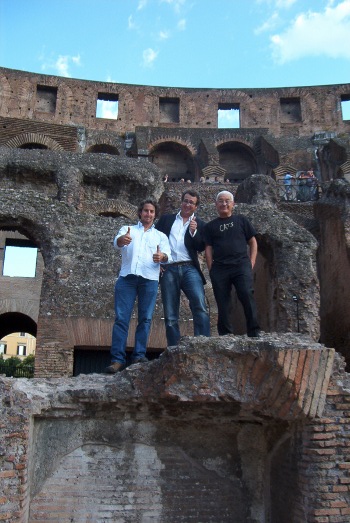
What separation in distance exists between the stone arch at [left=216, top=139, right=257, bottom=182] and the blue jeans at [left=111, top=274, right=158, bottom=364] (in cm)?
2254

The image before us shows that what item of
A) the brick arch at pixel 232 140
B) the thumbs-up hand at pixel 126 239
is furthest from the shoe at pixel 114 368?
the brick arch at pixel 232 140

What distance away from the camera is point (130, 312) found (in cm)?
480

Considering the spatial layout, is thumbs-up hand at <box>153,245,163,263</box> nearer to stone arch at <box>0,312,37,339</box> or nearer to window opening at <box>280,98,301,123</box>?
stone arch at <box>0,312,37,339</box>

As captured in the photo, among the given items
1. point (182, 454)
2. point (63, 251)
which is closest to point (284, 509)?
point (182, 454)

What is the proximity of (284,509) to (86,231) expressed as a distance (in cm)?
568

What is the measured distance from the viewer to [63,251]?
27.2 feet

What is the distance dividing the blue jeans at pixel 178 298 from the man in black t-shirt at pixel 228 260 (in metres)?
0.16

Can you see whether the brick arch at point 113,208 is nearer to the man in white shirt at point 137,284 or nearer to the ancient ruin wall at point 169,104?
the man in white shirt at point 137,284

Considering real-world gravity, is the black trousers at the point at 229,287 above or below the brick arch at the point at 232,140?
below

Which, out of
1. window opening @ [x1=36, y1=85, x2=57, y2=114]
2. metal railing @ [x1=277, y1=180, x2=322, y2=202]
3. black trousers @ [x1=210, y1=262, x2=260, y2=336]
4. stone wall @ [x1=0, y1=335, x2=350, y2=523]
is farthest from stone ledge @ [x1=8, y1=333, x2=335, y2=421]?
window opening @ [x1=36, y1=85, x2=57, y2=114]

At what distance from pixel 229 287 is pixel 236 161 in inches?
913

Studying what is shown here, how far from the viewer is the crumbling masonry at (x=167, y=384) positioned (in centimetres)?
382

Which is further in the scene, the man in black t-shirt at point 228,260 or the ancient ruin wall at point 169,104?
the ancient ruin wall at point 169,104

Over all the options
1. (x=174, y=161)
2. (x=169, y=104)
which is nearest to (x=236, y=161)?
(x=174, y=161)
